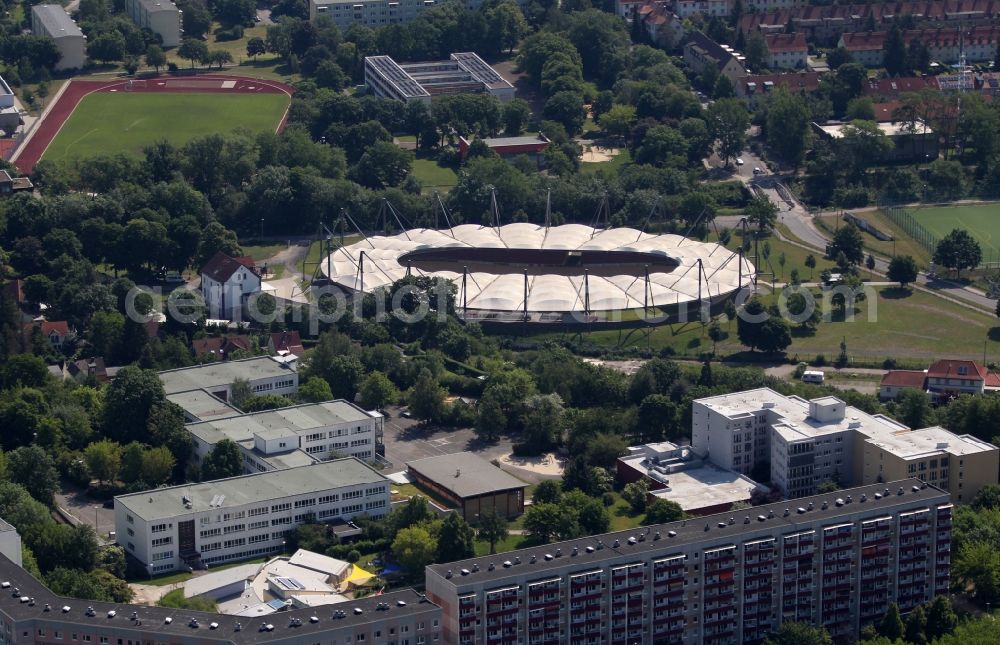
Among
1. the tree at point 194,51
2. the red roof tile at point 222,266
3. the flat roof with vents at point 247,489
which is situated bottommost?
the flat roof with vents at point 247,489

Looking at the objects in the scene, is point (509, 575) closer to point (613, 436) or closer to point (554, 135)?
point (613, 436)

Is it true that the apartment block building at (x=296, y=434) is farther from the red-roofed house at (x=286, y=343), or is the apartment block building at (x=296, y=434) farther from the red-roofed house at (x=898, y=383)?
the red-roofed house at (x=898, y=383)

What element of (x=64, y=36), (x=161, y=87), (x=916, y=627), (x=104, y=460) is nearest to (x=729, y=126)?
(x=161, y=87)

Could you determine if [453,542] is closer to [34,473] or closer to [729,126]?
[34,473]

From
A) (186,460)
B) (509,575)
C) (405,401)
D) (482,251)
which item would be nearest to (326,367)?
(405,401)

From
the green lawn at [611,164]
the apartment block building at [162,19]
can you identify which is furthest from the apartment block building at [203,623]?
the apartment block building at [162,19]

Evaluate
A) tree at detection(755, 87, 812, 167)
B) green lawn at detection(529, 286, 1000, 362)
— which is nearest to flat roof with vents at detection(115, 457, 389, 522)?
green lawn at detection(529, 286, 1000, 362)
